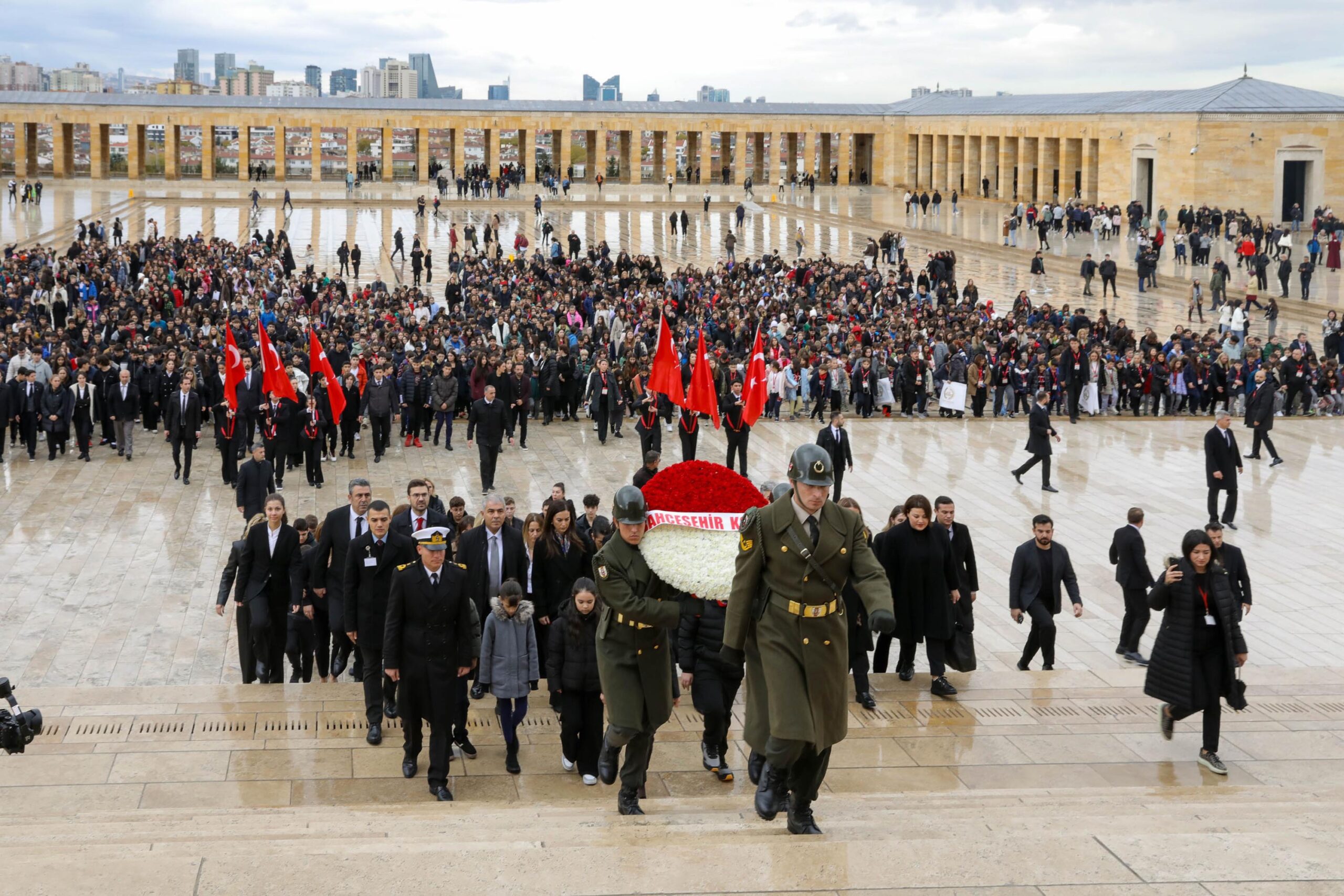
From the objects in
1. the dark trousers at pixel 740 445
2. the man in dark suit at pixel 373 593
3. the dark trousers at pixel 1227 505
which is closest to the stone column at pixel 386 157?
the dark trousers at pixel 740 445

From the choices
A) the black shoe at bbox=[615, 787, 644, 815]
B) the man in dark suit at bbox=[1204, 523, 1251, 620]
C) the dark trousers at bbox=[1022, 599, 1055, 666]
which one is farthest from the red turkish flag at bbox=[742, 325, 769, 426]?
the black shoe at bbox=[615, 787, 644, 815]

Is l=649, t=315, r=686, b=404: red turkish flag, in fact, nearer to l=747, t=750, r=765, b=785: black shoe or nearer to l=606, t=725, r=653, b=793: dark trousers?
l=747, t=750, r=765, b=785: black shoe

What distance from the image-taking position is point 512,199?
56.9m

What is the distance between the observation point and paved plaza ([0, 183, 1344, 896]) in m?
4.53

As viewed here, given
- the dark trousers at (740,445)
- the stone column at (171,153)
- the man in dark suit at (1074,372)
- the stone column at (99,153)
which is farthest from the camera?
the stone column at (99,153)

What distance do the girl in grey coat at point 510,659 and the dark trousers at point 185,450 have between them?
9.33 metres

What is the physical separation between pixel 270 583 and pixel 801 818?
4481mm

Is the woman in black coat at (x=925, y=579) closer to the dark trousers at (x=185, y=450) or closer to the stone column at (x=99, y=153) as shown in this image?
the dark trousers at (x=185, y=450)

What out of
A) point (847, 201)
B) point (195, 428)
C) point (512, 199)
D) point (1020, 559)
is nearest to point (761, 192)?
point (847, 201)

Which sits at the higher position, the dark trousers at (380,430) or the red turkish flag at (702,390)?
the red turkish flag at (702,390)

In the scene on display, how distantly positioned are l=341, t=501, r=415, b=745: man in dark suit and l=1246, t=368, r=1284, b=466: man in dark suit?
483 inches

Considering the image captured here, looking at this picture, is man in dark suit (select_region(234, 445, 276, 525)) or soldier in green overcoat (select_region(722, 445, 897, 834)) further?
man in dark suit (select_region(234, 445, 276, 525))

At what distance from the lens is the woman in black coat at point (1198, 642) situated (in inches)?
271

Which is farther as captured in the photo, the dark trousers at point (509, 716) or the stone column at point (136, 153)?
the stone column at point (136, 153)
